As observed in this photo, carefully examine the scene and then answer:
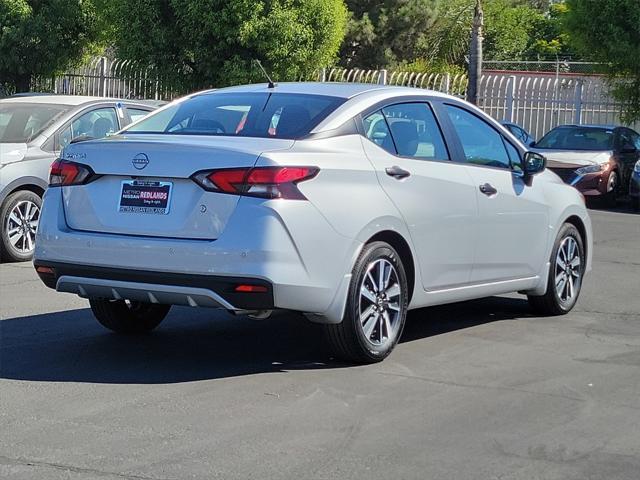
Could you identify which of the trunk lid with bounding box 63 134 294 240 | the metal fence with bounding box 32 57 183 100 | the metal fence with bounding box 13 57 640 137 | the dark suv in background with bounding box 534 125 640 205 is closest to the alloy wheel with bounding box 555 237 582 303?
the trunk lid with bounding box 63 134 294 240

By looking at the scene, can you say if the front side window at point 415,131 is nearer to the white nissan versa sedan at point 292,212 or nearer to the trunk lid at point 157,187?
the white nissan versa sedan at point 292,212

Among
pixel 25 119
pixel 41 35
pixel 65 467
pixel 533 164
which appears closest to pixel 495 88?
pixel 41 35

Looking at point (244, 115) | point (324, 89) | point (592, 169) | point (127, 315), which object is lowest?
point (592, 169)

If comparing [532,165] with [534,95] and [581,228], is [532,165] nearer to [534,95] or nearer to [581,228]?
[581,228]

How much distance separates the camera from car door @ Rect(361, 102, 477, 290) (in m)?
7.43

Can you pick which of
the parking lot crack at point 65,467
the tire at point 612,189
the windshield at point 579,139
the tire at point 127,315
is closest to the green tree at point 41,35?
the windshield at point 579,139

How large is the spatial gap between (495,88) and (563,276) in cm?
2173

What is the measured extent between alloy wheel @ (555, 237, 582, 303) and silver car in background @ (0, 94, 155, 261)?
4692mm

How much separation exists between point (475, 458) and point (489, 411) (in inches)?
34.8

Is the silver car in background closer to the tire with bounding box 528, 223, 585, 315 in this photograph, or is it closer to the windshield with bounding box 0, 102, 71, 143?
the windshield with bounding box 0, 102, 71, 143

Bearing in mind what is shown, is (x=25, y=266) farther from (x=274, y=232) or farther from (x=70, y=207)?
(x=274, y=232)

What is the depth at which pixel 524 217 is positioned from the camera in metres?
8.65

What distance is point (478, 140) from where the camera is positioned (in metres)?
8.52

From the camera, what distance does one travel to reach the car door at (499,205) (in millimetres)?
8219
